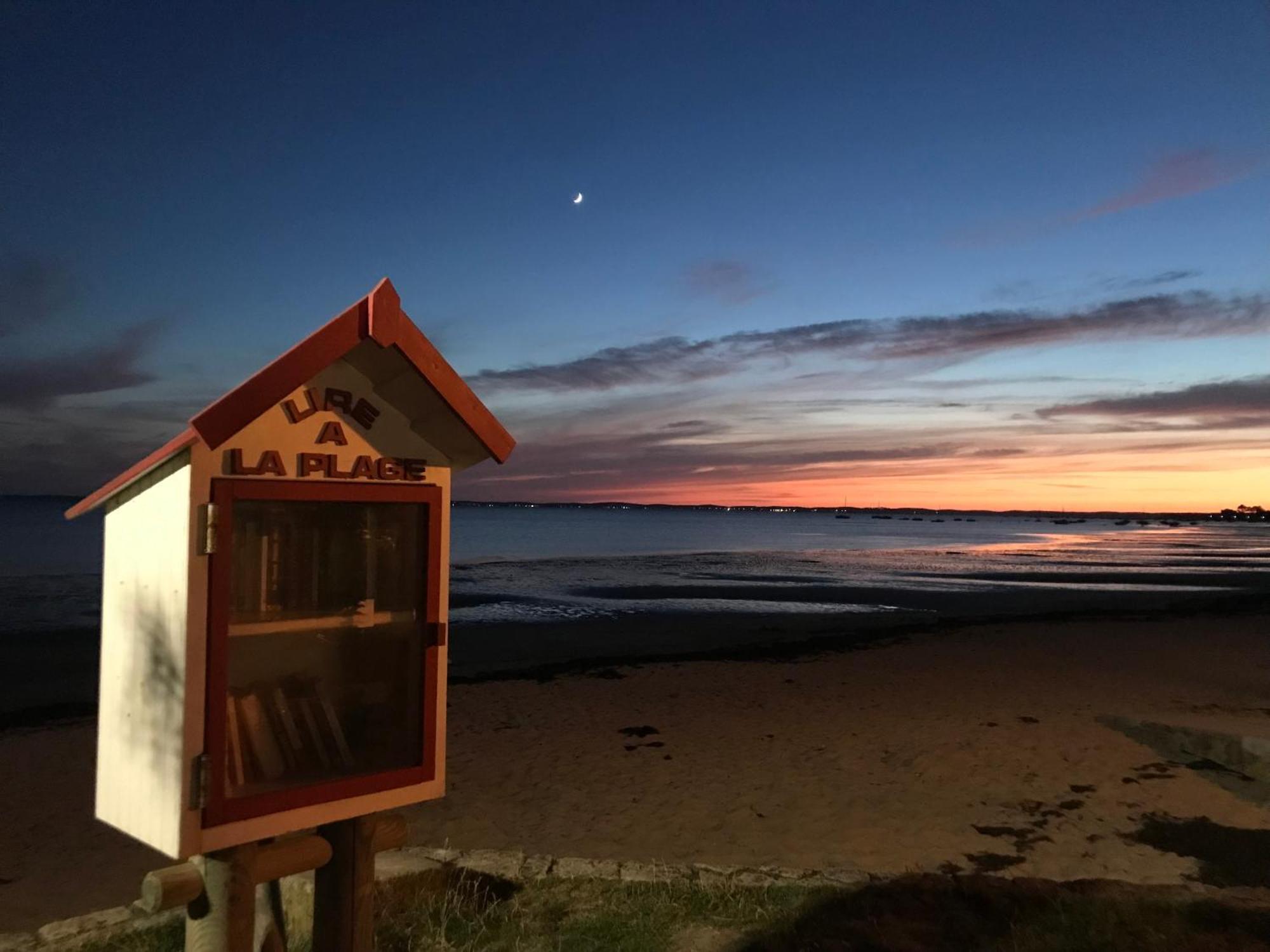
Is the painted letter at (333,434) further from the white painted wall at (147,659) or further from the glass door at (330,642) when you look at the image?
the white painted wall at (147,659)

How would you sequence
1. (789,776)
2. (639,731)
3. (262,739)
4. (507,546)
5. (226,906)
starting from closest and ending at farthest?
1. (226,906)
2. (262,739)
3. (789,776)
4. (639,731)
5. (507,546)

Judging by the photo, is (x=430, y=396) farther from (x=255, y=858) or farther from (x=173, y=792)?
(x=255, y=858)

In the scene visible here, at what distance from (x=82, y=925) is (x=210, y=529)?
9.46ft

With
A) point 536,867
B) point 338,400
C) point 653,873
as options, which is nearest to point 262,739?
point 338,400

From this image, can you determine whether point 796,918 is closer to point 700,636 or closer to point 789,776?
point 789,776

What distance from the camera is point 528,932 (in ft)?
14.6

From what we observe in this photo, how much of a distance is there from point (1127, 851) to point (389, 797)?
561 cm

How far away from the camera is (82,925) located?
443 centimetres

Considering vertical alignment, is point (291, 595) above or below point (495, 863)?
above

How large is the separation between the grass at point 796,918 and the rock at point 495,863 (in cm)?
8

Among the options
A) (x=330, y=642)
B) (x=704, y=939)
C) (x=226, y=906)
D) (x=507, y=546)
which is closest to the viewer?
(x=226, y=906)

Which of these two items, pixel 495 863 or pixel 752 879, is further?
pixel 495 863

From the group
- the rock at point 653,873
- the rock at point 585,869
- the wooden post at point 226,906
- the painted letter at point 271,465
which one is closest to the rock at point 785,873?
the rock at point 653,873

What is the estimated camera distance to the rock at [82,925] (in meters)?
A: 4.30
